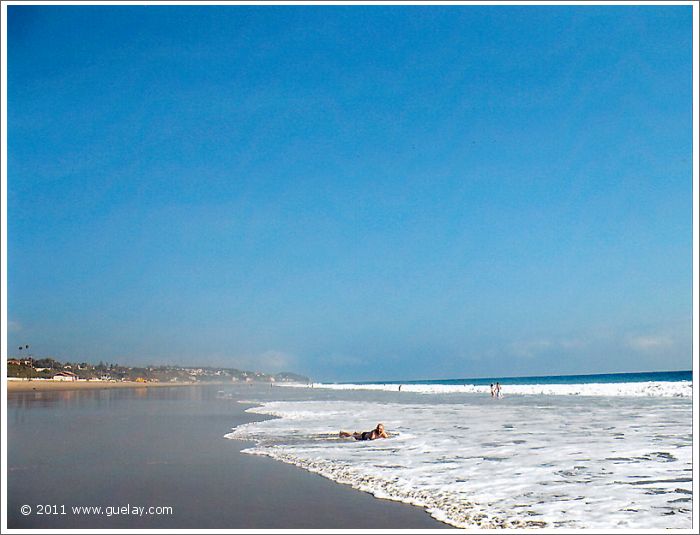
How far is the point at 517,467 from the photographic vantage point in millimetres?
9812

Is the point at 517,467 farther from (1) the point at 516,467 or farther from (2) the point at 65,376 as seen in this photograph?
(2) the point at 65,376

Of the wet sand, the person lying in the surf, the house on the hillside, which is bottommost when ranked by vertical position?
the house on the hillside

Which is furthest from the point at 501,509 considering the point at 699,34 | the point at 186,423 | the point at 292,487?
the point at 186,423

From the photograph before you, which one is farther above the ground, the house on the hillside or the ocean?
the ocean

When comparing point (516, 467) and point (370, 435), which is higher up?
point (516, 467)

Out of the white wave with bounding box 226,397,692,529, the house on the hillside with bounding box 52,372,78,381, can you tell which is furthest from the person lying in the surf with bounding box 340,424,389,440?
the house on the hillside with bounding box 52,372,78,381

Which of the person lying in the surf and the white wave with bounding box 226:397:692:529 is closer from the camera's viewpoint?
the white wave with bounding box 226:397:692:529

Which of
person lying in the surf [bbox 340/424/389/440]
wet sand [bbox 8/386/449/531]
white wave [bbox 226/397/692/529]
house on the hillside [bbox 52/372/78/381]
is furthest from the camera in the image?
house on the hillside [bbox 52/372/78/381]

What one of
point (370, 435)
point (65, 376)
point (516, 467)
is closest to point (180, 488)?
point (516, 467)

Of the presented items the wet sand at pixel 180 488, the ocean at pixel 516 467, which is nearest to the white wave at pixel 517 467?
the ocean at pixel 516 467

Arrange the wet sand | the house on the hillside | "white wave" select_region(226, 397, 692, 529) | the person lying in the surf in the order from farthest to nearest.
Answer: the house on the hillside
the person lying in the surf
"white wave" select_region(226, 397, 692, 529)
the wet sand

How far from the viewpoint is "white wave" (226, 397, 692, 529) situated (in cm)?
709

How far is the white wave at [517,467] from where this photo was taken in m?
7.09

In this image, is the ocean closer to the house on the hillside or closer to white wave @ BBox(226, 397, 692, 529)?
white wave @ BBox(226, 397, 692, 529)
